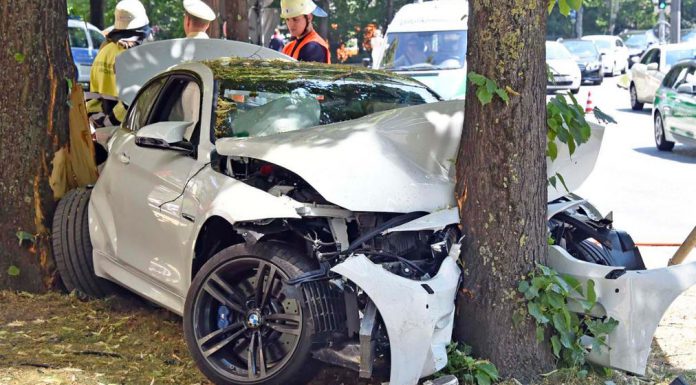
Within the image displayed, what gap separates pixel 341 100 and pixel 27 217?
236 cm

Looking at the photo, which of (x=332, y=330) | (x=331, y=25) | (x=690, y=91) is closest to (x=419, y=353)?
(x=332, y=330)

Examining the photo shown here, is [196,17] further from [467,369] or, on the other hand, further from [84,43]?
[84,43]

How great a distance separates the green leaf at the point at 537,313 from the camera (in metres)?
5.01

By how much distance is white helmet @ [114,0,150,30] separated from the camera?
9.38 metres

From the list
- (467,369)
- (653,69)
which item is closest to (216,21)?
(467,369)

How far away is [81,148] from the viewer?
743 centimetres

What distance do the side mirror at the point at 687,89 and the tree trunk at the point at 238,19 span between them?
263 inches

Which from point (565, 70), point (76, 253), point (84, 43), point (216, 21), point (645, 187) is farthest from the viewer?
point (565, 70)


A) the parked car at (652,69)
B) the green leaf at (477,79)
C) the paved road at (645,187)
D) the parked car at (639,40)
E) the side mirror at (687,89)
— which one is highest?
the green leaf at (477,79)

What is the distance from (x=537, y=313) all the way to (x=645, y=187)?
27.1 feet

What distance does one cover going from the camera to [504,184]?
5.02 meters

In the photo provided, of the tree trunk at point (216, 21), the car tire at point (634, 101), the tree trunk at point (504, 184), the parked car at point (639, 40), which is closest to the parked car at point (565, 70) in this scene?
the car tire at point (634, 101)

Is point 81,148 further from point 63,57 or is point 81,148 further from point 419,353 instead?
point 419,353

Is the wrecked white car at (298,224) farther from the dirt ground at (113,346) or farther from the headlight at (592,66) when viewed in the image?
the headlight at (592,66)
